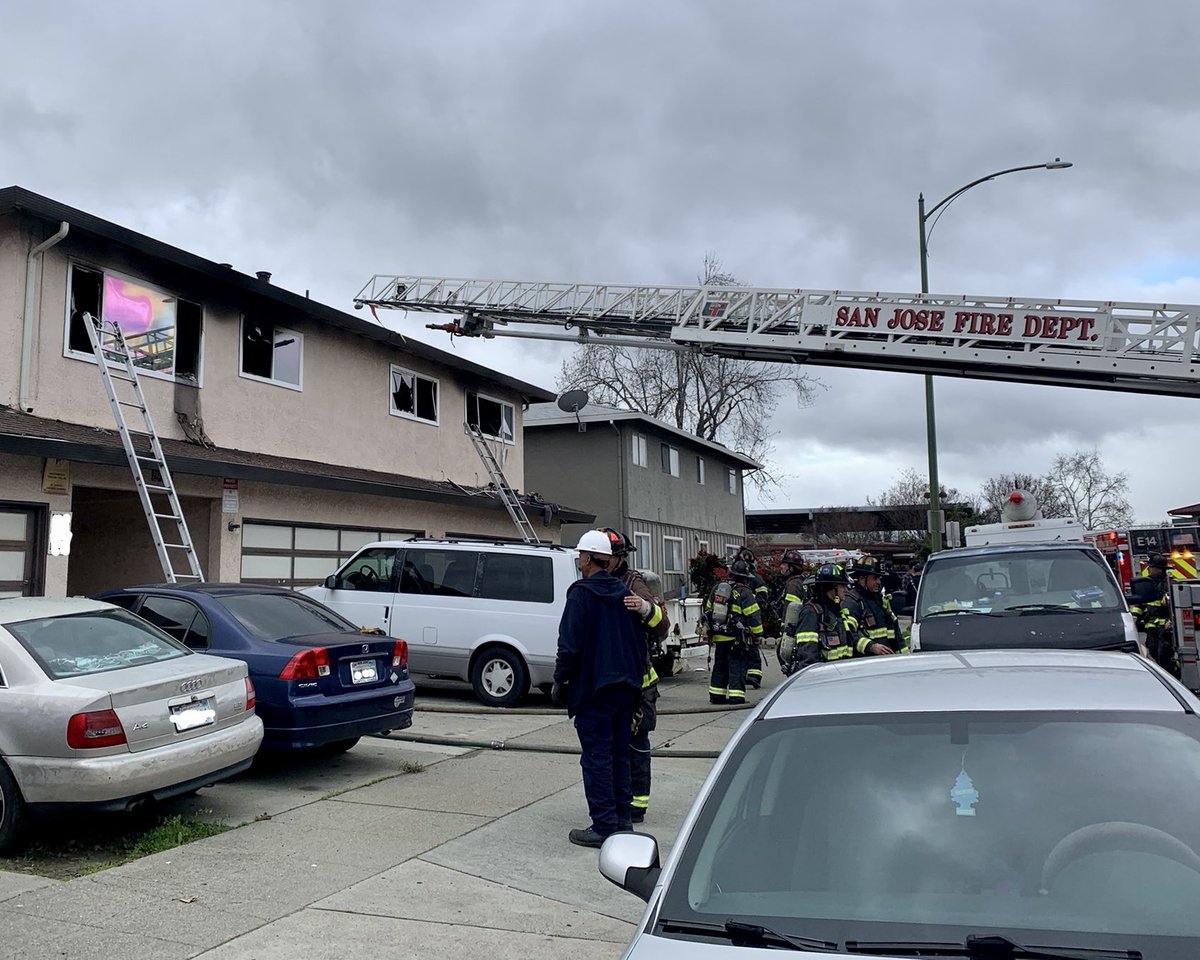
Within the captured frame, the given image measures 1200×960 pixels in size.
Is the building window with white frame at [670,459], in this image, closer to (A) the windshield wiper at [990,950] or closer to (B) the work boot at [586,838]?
(B) the work boot at [586,838]

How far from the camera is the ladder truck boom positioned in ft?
39.5

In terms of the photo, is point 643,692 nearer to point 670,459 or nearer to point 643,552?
point 643,552

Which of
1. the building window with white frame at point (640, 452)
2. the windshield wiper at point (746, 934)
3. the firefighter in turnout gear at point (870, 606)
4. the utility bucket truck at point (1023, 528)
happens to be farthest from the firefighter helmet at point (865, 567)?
the building window with white frame at point (640, 452)

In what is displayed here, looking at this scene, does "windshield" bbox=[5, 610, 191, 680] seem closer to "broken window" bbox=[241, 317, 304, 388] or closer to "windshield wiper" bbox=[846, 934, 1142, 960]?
"windshield wiper" bbox=[846, 934, 1142, 960]

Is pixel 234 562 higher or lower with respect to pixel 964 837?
higher

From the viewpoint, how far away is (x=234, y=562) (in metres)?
13.5

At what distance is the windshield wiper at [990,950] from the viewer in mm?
2287

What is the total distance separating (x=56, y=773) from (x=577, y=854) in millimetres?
2991

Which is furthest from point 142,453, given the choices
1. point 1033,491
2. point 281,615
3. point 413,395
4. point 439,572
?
point 1033,491

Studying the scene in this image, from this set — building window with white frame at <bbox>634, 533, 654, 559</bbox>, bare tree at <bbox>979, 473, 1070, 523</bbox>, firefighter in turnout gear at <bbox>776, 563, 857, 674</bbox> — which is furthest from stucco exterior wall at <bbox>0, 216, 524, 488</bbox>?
bare tree at <bbox>979, 473, 1070, 523</bbox>

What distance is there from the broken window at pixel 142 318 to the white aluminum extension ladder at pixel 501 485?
266 inches

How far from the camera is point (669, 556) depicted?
29000mm

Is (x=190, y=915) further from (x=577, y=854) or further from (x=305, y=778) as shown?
(x=305, y=778)

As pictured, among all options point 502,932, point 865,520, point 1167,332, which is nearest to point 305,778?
point 502,932
